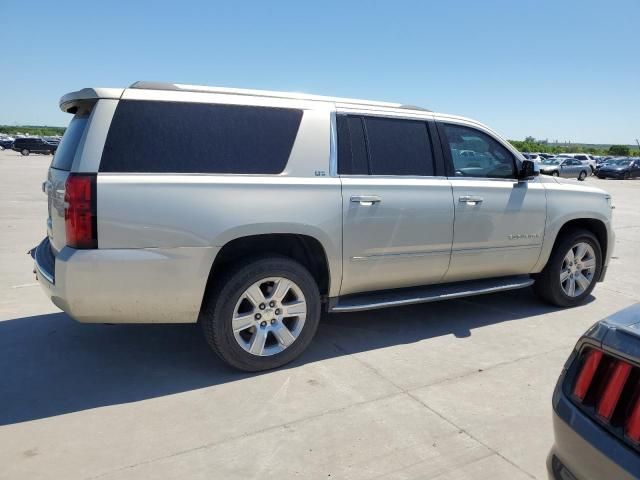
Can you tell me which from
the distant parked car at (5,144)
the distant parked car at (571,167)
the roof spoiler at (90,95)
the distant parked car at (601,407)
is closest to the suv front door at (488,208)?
the distant parked car at (601,407)

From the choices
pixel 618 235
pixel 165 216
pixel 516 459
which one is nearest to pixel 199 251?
pixel 165 216

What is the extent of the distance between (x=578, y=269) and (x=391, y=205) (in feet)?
8.55

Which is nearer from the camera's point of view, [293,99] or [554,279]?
[293,99]

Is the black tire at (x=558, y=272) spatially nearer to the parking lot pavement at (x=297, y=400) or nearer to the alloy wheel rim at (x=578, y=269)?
the alloy wheel rim at (x=578, y=269)

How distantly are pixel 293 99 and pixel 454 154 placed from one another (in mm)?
1677

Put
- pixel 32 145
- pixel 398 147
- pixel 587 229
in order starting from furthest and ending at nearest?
pixel 32 145 → pixel 587 229 → pixel 398 147

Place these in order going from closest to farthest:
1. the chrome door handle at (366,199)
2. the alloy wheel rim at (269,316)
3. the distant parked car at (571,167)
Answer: the alloy wheel rim at (269,316), the chrome door handle at (366,199), the distant parked car at (571,167)

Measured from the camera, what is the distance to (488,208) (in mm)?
4625

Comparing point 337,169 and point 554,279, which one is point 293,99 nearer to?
point 337,169

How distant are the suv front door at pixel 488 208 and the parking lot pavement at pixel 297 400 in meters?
0.59

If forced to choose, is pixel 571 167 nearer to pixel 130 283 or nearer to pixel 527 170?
pixel 527 170

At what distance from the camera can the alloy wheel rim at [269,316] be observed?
363cm

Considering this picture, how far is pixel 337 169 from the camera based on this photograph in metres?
3.93

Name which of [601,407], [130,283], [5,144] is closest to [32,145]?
[5,144]
